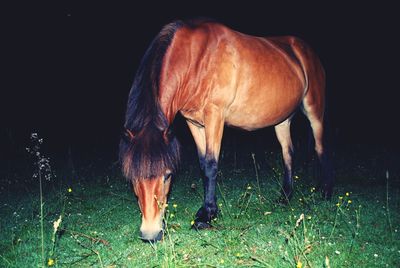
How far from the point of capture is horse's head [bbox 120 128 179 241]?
3096 mm

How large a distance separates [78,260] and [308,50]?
475 centimetres

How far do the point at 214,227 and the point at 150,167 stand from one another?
1343 millimetres

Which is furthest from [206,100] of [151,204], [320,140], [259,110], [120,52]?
[120,52]

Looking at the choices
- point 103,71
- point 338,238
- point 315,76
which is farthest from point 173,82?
→ point 103,71

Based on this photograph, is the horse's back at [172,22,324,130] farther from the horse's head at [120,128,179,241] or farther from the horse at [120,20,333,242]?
the horse's head at [120,128,179,241]

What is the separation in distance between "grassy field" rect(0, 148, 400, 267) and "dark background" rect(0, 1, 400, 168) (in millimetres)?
7563

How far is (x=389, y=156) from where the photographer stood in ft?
26.3

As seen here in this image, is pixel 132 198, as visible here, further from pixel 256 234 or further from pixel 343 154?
pixel 343 154

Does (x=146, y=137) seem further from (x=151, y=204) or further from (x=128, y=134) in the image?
(x=151, y=204)

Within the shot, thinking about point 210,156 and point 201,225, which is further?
point 210,156

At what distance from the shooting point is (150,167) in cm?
307

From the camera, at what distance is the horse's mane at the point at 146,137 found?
310cm

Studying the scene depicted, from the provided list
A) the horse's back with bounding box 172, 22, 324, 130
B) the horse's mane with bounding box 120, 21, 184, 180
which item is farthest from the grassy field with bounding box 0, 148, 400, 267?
the horse's back with bounding box 172, 22, 324, 130

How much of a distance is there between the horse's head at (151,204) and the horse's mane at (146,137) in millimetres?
93
